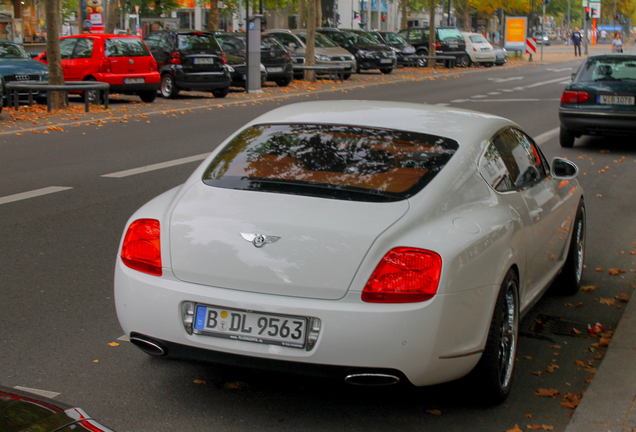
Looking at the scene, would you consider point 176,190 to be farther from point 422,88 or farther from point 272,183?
point 422,88

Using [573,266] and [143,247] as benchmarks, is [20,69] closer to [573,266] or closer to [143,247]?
[573,266]

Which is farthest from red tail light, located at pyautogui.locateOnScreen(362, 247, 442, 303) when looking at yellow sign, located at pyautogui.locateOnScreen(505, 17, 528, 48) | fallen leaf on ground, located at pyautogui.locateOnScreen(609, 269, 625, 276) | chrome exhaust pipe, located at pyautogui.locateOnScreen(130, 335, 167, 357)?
yellow sign, located at pyautogui.locateOnScreen(505, 17, 528, 48)

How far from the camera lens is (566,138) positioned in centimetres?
A: 1430

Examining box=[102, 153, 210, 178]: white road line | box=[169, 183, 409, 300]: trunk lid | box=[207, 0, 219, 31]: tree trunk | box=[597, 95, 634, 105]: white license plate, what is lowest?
box=[102, 153, 210, 178]: white road line

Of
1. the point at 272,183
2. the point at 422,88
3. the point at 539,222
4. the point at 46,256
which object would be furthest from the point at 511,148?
the point at 422,88

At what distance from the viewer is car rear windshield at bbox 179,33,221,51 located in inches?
893

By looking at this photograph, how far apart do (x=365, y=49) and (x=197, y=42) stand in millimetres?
14803

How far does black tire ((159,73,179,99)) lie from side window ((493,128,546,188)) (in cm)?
1826

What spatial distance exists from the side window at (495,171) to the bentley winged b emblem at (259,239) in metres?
1.24

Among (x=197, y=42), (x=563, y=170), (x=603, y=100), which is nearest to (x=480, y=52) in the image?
(x=197, y=42)

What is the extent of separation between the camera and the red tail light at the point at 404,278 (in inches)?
136

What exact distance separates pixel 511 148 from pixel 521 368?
123 centimetres

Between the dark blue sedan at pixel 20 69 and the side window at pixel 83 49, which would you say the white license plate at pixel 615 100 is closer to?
the side window at pixel 83 49

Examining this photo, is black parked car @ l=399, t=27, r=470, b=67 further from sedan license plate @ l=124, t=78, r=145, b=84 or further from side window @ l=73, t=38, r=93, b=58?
side window @ l=73, t=38, r=93, b=58
